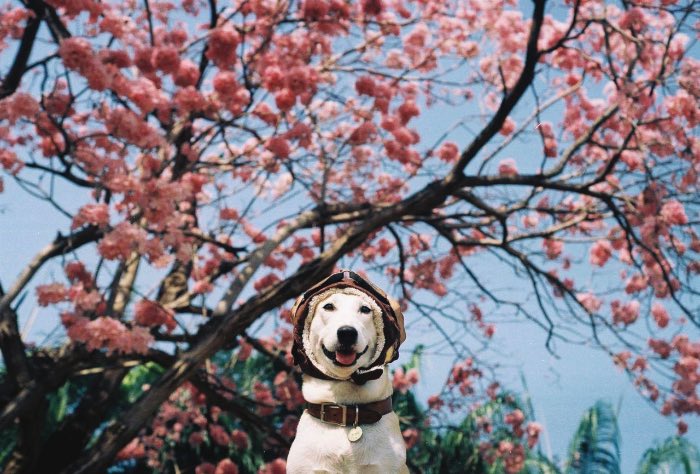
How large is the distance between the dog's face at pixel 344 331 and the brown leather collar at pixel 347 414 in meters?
0.10

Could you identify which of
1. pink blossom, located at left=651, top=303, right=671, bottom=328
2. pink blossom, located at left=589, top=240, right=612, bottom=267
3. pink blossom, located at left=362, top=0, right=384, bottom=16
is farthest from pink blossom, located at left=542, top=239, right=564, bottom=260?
pink blossom, located at left=362, top=0, right=384, bottom=16

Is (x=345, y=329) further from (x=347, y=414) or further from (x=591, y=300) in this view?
(x=591, y=300)

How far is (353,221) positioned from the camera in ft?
21.2

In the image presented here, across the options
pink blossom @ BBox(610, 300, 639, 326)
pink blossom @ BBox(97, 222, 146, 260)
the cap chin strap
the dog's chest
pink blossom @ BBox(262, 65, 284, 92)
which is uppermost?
pink blossom @ BBox(262, 65, 284, 92)

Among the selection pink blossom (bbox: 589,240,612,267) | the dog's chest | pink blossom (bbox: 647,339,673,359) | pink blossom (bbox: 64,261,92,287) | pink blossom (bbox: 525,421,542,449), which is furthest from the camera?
pink blossom (bbox: 525,421,542,449)

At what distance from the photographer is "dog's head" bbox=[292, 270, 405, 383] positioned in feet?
6.84

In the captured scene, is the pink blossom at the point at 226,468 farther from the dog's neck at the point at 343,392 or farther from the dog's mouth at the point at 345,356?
the dog's mouth at the point at 345,356

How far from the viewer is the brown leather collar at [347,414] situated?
2117 millimetres

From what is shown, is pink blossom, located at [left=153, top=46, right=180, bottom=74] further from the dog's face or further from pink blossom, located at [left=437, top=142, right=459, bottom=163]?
the dog's face

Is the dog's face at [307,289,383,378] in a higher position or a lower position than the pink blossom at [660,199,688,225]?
lower

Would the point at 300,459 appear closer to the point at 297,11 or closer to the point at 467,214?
the point at 467,214

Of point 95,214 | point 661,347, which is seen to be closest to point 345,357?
point 95,214

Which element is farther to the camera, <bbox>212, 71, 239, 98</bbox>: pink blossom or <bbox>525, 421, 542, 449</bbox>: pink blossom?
<bbox>525, 421, 542, 449</bbox>: pink blossom

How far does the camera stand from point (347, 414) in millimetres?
2121
